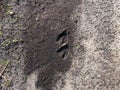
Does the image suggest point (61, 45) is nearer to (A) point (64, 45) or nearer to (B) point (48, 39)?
(A) point (64, 45)

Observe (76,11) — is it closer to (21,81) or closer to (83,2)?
(83,2)

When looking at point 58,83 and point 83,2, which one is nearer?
point 58,83

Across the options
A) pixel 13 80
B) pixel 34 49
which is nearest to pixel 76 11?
pixel 34 49

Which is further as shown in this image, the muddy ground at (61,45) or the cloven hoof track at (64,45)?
the cloven hoof track at (64,45)

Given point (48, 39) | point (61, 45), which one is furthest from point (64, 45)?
point (48, 39)

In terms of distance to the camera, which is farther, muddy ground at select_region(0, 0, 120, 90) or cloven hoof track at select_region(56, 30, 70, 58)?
cloven hoof track at select_region(56, 30, 70, 58)
